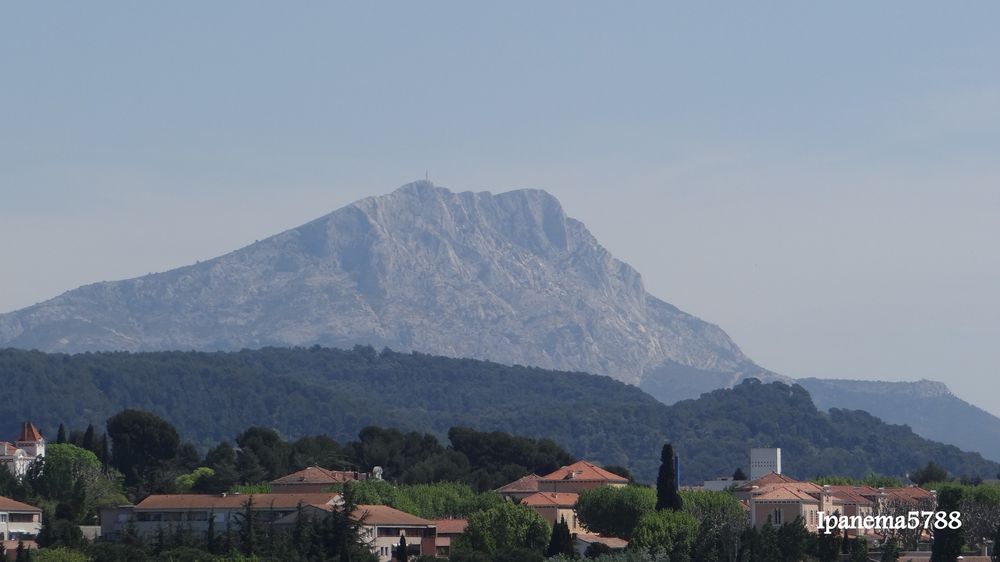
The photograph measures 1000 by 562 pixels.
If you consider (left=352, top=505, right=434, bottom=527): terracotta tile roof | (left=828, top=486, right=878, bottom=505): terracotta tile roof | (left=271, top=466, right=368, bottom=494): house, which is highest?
(left=271, top=466, right=368, bottom=494): house

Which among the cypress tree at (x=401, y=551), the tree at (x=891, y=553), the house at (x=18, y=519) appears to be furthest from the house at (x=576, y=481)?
the tree at (x=891, y=553)

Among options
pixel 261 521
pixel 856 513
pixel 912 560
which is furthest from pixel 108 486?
pixel 912 560

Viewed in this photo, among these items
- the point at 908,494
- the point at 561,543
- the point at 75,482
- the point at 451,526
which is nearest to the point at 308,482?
the point at 75,482

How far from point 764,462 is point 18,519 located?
83640 mm

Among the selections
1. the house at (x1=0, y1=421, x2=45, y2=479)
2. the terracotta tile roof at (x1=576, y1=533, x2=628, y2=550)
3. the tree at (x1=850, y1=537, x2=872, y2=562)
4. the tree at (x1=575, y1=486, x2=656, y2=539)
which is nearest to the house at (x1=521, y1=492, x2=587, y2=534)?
the tree at (x1=575, y1=486, x2=656, y2=539)

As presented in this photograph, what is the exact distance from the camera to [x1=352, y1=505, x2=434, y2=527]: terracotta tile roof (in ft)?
365

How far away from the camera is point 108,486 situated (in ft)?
448

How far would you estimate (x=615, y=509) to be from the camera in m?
119

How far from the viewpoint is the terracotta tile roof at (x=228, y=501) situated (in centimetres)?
11625

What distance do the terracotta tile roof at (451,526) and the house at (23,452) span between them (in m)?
33.9

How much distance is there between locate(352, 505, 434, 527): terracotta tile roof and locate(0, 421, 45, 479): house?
33.4 meters

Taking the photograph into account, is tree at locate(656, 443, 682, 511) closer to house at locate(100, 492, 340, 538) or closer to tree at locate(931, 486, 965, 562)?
house at locate(100, 492, 340, 538)

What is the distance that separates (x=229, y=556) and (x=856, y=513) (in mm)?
51848

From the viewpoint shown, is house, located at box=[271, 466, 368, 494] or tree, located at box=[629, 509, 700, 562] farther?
house, located at box=[271, 466, 368, 494]
